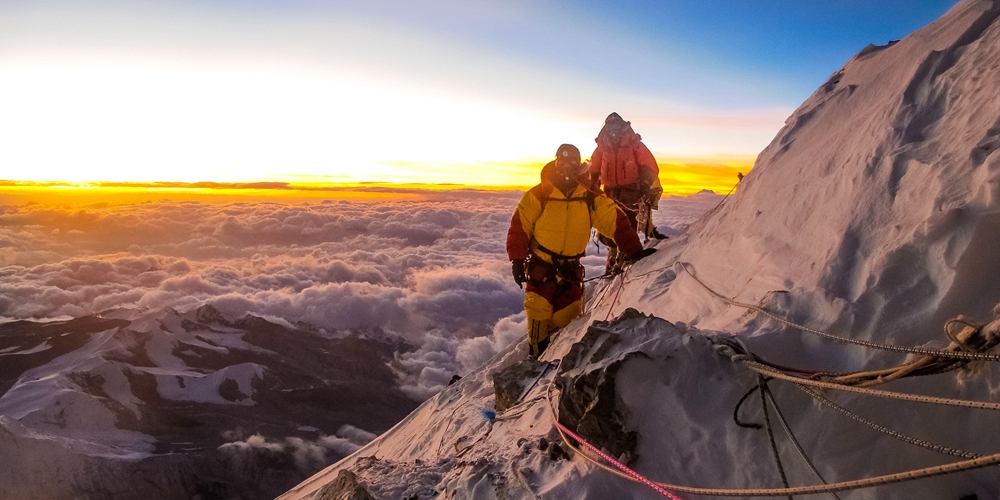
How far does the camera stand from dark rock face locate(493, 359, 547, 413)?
17.4 feet

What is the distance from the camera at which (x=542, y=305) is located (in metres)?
6.48

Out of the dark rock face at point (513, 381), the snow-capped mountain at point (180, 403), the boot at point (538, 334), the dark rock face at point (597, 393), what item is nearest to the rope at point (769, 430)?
the dark rock face at point (597, 393)

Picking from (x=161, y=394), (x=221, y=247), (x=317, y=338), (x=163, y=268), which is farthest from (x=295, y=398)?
(x=221, y=247)

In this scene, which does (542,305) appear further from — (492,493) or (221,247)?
(221,247)

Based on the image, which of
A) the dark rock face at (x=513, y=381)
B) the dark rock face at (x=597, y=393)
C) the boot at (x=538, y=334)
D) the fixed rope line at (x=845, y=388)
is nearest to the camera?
the fixed rope line at (x=845, y=388)

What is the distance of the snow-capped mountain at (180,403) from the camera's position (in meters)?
59.8

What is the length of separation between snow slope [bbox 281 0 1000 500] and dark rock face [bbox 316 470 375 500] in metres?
0.04

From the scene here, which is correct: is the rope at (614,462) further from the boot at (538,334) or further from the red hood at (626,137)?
the red hood at (626,137)

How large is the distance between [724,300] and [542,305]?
2.54 metres

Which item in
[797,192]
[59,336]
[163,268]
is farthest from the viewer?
[163,268]

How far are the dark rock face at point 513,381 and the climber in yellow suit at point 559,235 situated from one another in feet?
3.56

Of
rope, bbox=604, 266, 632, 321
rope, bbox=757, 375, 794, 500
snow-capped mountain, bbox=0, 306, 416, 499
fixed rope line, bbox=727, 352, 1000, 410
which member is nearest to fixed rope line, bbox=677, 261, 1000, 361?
fixed rope line, bbox=727, 352, 1000, 410

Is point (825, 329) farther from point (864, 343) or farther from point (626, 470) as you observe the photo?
point (626, 470)

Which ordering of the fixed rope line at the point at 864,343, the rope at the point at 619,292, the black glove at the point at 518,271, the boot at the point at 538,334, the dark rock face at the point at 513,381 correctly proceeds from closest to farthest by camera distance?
the fixed rope line at the point at 864,343
the dark rock face at the point at 513,381
the black glove at the point at 518,271
the boot at the point at 538,334
the rope at the point at 619,292
